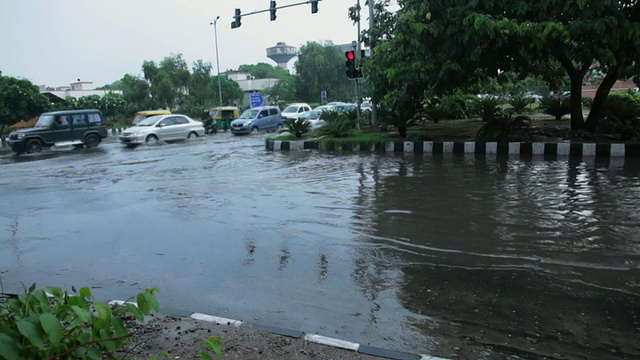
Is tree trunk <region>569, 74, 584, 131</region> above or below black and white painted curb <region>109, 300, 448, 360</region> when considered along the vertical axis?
above

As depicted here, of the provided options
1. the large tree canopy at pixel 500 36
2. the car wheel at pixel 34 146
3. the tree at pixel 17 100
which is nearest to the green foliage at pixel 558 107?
the large tree canopy at pixel 500 36

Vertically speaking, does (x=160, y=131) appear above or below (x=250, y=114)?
below

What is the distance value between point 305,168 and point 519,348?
947cm

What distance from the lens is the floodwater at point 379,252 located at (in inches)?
147

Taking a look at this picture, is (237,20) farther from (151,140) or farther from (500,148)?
(500,148)

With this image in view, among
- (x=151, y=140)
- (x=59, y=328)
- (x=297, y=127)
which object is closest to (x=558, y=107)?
(x=297, y=127)

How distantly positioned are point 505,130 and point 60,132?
58.3 feet

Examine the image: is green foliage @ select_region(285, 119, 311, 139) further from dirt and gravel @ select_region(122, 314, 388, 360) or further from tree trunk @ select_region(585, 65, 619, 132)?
dirt and gravel @ select_region(122, 314, 388, 360)

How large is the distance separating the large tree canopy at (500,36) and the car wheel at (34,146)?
15.0 metres

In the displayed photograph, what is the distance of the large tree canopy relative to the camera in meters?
11.1

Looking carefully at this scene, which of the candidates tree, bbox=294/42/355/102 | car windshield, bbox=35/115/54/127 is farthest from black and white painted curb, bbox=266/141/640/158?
tree, bbox=294/42/355/102

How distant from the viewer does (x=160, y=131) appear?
2358 centimetres

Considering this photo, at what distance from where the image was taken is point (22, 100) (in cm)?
→ 3228

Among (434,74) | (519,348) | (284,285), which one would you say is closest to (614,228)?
(519,348)
